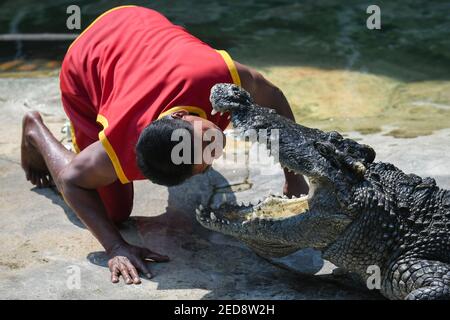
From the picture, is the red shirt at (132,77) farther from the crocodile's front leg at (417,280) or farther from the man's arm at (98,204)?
the crocodile's front leg at (417,280)

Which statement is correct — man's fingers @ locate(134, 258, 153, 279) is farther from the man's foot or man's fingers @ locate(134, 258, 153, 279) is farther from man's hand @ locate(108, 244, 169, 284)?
the man's foot

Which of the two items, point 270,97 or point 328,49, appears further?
point 328,49

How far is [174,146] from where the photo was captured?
11.1 feet

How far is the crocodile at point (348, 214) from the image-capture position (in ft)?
11.3

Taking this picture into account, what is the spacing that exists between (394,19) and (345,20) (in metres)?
0.44

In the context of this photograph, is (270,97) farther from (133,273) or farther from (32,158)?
(32,158)

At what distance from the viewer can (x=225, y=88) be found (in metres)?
3.54

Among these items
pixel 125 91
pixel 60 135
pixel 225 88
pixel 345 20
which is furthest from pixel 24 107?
pixel 345 20

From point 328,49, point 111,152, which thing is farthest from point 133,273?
point 328,49

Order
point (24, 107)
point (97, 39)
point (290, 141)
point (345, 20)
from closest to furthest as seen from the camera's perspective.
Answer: point (290, 141) < point (97, 39) < point (24, 107) < point (345, 20)

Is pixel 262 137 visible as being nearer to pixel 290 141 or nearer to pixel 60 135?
Result: pixel 290 141

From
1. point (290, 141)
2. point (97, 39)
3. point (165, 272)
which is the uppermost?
point (97, 39)

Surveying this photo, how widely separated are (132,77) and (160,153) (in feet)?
1.72
